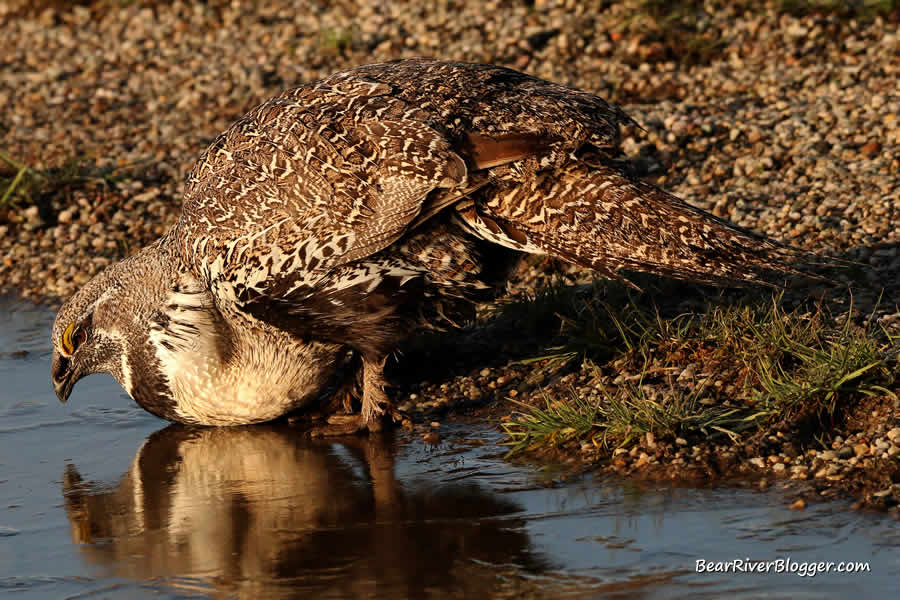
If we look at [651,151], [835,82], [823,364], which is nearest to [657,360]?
[823,364]

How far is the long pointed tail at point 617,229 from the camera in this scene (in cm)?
576

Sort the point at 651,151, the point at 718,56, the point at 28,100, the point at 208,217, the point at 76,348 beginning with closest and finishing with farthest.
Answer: the point at 208,217 < the point at 76,348 < the point at 651,151 < the point at 718,56 < the point at 28,100

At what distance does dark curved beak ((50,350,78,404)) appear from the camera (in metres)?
6.82

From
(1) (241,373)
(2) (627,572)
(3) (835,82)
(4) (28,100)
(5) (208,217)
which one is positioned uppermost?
(4) (28,100)

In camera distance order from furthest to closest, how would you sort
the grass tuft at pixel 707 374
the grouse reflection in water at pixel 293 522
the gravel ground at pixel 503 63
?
the gravel ground at pixel 503 63
the grass tuft at pixel 707 374
the grouse reflection in water at pixel 293 522

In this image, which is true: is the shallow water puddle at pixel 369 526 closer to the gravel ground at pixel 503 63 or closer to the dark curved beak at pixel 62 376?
the dark curved beak at pixel 62 376

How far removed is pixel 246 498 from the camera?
577cm

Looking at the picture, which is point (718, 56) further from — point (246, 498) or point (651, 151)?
point (246, 498)

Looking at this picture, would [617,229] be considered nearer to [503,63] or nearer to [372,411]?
[372,411]

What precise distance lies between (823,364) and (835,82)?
4427 mm

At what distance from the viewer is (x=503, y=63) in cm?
1066

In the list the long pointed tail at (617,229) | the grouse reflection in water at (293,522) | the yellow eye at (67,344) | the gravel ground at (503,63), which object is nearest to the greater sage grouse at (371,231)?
the long pointed tail at (617,229)

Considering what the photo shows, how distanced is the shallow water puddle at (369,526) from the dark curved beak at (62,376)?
0.76ft

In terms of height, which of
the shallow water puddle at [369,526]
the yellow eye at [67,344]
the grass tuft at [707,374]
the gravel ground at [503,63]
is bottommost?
the shallow water puddle at [369,526]
